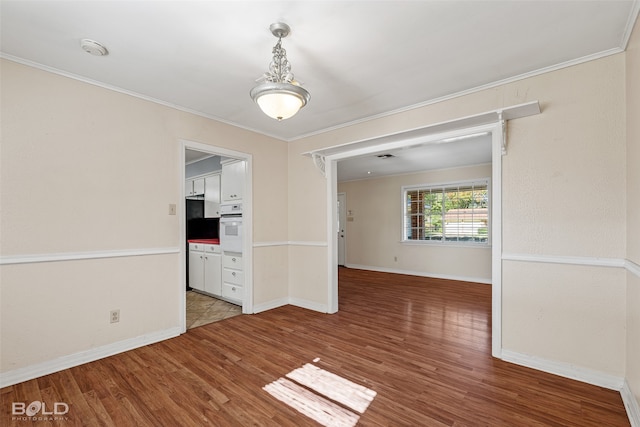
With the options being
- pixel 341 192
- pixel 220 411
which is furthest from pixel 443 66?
pixel 341 192

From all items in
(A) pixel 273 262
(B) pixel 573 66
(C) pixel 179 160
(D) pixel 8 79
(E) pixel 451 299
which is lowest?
(E) pixel 451 299

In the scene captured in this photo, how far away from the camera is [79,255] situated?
2.53 meters

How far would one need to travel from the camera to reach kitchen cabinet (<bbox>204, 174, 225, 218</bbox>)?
4.96m

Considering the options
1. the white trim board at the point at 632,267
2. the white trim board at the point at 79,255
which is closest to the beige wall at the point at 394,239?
the white trim board at the point at 632,267

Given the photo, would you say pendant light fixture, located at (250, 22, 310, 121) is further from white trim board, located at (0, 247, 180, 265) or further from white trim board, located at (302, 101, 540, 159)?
white trim board, located at (0, 247, 180, 265)

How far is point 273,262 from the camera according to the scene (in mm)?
4188

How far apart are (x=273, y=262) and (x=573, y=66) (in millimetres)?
3764

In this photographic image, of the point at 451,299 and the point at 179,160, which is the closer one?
the point at 179,160

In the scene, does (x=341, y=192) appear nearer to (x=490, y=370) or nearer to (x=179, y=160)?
(x=179, y=160)

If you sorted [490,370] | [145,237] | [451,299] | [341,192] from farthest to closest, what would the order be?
[341,192] < [451,299] < [145,237] < [490,370]

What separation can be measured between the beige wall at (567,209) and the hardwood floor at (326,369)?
32 centimetres

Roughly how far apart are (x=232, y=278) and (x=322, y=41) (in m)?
3.35

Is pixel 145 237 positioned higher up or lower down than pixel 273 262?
higher up

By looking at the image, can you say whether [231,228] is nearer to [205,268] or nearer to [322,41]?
[205,268]
